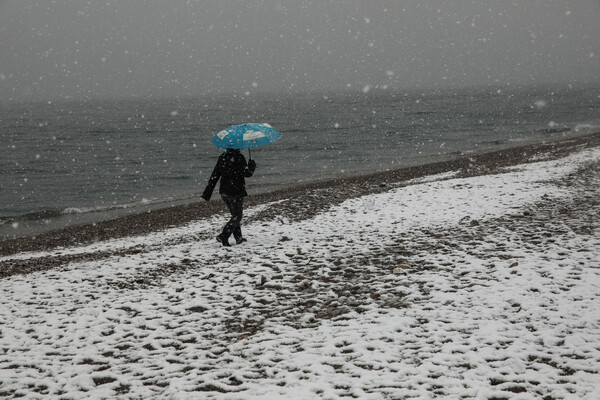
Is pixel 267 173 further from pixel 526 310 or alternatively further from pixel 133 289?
pixel 526 310

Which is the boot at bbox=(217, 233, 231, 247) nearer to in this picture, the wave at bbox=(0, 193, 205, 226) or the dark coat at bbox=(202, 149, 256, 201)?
the dark coat at bbox=(202, 149, 256, 201)

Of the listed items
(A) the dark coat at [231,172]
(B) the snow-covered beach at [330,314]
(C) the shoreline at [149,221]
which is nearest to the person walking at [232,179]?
(A) the dark coat at [231,172]

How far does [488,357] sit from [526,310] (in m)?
1.63

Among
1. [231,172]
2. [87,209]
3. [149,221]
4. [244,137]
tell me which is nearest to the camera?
[244,137]

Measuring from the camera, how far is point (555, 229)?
34.3ft

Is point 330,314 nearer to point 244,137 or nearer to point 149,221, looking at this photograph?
point 244,137

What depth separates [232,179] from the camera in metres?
11.1

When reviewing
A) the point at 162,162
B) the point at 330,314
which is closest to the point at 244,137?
the point at 330,314

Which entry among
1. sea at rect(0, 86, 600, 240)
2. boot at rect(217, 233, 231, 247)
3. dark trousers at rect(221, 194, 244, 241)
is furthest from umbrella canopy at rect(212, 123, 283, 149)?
sea at rect(0, 86, 600, 240)

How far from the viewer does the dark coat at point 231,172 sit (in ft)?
35.7

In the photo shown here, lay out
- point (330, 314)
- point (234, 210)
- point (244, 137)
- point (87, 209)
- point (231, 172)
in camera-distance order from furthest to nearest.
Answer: point (87, 209)
point (234, 210)
point (231, 172)
point (244, 137)
point (330, 314)

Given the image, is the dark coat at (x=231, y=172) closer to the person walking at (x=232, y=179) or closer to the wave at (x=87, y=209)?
the person walking at (x=232, y=179)

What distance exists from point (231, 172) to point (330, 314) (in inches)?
205

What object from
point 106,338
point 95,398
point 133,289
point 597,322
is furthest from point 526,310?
point 133,289
